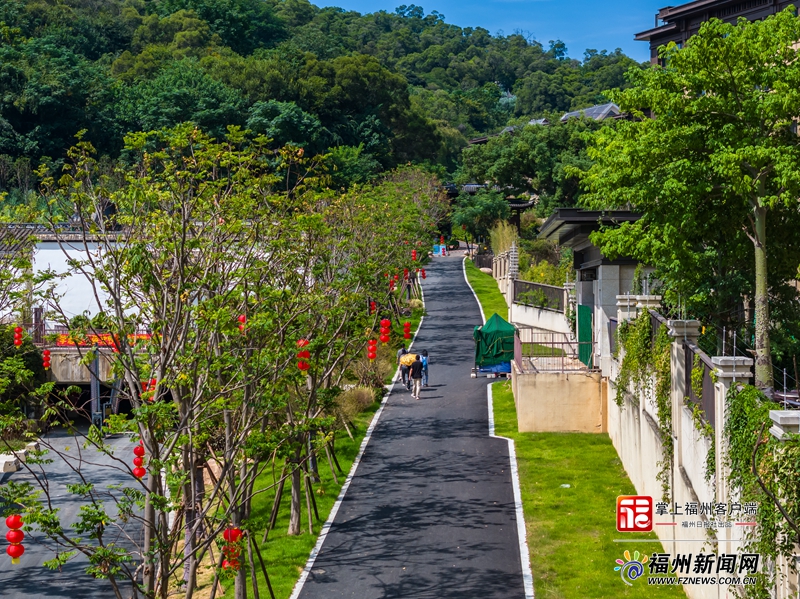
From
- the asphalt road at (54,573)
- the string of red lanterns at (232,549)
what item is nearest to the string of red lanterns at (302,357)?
the asphalt road at (54,573)

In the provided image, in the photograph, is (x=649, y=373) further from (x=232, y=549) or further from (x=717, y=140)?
(x=232, y=549)

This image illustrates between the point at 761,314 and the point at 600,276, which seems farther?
the point at 600,276

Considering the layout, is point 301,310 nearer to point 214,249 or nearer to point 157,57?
point 214,249

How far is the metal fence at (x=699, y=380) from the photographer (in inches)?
529

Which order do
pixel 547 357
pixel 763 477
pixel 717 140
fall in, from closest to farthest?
pixel 763 477 → pixel 717 140 → pixel 547 357

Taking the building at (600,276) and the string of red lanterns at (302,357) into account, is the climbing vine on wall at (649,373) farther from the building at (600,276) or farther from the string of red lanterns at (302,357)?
the string of red lanterns at (302,357)

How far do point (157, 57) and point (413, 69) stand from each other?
3445 inches

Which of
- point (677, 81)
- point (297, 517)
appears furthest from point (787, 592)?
point (297, 517)

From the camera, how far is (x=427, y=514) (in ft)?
69.6

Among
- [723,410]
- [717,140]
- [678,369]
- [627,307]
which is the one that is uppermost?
[717,140]

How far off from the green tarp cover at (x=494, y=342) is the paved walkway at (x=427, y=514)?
8.96 feet

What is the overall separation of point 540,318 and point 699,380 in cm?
2865

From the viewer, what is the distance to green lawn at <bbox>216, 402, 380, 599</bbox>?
1806cm

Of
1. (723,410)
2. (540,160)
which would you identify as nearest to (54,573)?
(723,410)
